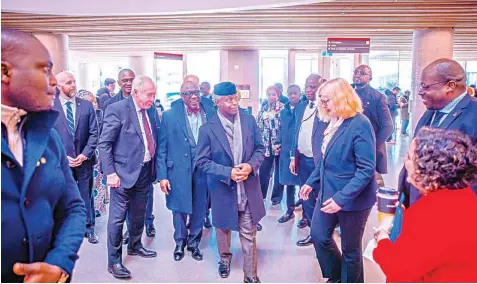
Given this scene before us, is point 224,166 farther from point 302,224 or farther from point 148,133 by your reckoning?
point 302,224

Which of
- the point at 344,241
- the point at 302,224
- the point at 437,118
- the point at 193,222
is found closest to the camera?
the point at 437,118

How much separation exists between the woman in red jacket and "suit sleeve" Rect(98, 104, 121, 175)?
8.30ft

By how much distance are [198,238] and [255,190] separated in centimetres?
116

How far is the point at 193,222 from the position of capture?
4.22m

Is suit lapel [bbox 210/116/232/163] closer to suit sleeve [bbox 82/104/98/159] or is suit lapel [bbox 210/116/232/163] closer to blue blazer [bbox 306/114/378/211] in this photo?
blue blazer [bbox 306/114/378/211]

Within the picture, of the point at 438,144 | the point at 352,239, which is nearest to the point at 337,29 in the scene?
the point at 352,239

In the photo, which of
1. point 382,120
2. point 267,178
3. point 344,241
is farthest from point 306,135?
point 344,241

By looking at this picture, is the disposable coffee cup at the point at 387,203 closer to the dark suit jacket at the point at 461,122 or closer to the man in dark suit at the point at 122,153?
the dark suit jacket at the point at 461,122

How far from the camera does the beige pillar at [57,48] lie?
11062 mm

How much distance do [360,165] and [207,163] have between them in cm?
120

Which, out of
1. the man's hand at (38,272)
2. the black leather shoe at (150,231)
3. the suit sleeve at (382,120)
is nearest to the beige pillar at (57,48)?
the black leather shoe at (150,231)

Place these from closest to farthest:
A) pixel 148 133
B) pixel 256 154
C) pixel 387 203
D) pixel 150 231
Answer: pixel 387 203
pixel 256 154
pixel 148 133
pixel 150 231

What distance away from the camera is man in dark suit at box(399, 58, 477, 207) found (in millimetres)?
2508

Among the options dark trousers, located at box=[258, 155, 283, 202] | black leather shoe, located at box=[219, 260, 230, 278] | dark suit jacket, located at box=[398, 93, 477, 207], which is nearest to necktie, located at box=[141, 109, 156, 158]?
black leather shoe, located at box=[219, 260, 230, 278]
